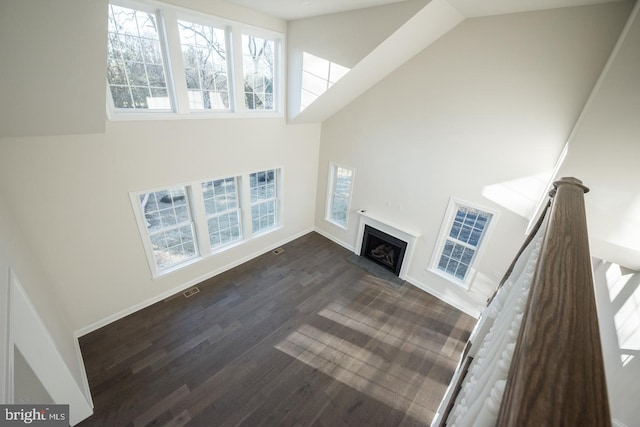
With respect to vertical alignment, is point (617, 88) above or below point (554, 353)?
above

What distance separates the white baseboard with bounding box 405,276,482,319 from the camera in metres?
4.71

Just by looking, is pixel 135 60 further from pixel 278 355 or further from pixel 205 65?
pixel 278 355

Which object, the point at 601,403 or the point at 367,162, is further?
the point at 367,162

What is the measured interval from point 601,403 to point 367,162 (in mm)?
5214

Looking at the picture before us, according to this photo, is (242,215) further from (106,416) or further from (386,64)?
(386,64)

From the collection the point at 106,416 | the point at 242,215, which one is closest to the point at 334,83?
the point at 242,215

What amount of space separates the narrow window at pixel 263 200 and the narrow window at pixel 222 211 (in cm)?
37

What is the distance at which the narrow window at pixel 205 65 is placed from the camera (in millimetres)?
3676

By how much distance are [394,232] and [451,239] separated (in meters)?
1.04

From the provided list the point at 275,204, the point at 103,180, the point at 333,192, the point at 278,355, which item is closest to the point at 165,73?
the point at 103,180

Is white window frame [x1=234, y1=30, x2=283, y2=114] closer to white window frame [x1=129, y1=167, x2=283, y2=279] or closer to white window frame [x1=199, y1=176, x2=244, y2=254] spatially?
white window frame [x1=129, y1=167, x2=283, y2=279]

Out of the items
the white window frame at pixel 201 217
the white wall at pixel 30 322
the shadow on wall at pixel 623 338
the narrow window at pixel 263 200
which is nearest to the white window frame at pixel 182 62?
the white window frame at pixel 201 217

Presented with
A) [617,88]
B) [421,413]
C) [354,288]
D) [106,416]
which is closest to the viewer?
[617,88]

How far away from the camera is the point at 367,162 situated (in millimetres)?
5441
